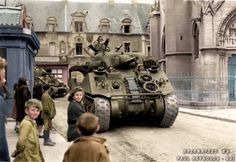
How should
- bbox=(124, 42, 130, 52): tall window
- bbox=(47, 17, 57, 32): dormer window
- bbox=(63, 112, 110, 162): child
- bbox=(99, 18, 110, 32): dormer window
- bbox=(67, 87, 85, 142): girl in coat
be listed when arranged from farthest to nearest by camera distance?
bbox=(124, 42, 130, 52): tall window < bbox=(99, 18, 110, 32): dormer window < bbox=(47, 17, 57, 32): dormer window < bbox=(67, 87, 85, 142): girl in coat < bbox=(63, 112, 110, 162): child

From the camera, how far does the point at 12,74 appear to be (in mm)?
14148

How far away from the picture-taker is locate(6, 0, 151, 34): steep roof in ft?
160

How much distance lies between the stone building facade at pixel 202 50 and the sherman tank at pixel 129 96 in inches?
376

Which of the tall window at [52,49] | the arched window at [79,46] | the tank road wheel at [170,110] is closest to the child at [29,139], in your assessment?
the tank road wheel at [170,110]

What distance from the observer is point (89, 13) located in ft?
165

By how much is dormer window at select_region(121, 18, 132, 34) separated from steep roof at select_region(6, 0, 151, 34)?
1.72 ft

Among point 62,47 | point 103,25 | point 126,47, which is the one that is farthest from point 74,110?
point 126,47

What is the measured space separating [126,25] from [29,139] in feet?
151

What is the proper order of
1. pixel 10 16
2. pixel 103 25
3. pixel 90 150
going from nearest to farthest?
pixel 90 150 → pixel 10 16 → pixel 103 25

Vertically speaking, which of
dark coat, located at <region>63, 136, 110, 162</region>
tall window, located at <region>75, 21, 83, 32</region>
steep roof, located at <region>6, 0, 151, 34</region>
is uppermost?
steep roof, located at <region>6, 0, 151, 34</region>

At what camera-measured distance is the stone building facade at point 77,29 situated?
4759 centimetres

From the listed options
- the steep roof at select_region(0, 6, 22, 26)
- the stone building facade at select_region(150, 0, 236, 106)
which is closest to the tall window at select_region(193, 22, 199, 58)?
the stone building facade at select_region(150, 0, 236, 106)

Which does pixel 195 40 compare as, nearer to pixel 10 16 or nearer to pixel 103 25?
pixel 10 16

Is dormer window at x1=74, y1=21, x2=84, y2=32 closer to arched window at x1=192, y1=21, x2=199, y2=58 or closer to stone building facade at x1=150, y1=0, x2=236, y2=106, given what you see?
stone building facade at x1=150, y1=0, x2=236, y2=106
